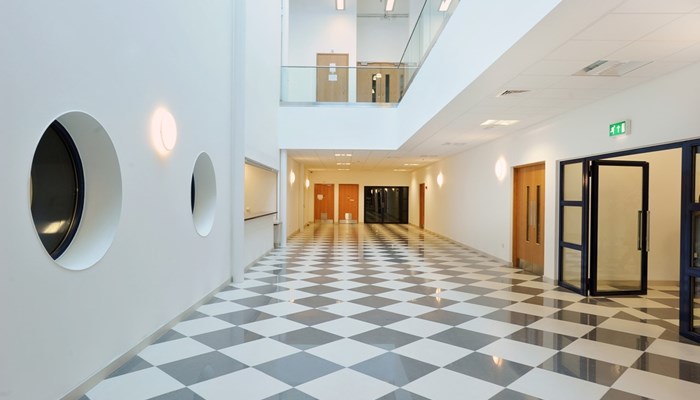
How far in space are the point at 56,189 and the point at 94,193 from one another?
0.35m

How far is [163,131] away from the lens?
166 inches

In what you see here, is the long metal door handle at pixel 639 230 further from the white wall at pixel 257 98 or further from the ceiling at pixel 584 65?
the white wall at pixel 257 98

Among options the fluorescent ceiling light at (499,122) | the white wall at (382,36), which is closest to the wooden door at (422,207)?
the white wall at (382,36)

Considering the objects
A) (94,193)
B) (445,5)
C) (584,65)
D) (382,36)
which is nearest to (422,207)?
(382,36)

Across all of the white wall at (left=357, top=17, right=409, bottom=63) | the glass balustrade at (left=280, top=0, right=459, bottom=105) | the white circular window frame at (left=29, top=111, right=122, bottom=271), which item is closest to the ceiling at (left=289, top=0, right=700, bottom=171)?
the white circular window frame at (left=29, top=111, right=122, bottom=271)

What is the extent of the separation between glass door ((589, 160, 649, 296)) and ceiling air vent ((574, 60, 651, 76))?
2078 mm

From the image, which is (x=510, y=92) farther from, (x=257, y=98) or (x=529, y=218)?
(x=257, y=98)

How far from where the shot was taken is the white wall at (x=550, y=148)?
4.62 meters

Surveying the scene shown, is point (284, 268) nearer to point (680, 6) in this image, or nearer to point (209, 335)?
point (209, 335)

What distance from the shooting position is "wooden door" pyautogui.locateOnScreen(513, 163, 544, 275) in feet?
26.9

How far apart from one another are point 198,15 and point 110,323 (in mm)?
3644

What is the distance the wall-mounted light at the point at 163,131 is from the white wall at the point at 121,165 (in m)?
0.09

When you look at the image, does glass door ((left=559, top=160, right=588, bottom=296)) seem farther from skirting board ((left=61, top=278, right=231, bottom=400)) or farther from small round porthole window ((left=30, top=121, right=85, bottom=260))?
small round porthole window ((left=30, top=121, right=85, bottom=260))

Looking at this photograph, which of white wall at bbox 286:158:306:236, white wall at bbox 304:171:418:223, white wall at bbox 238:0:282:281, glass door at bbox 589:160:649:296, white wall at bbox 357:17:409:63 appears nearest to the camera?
glass door at bbox 589:160:649:296
